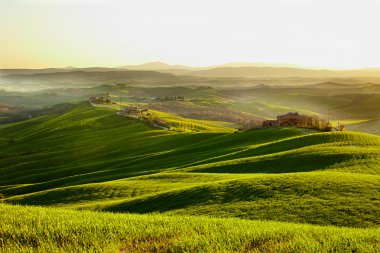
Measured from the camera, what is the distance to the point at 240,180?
31.7 metres

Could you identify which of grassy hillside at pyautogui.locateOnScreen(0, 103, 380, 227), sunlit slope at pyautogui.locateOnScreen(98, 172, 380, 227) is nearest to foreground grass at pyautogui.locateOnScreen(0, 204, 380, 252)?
sunlit slope at pyautogui.locateOnScreen(98, 172, 380, 227)

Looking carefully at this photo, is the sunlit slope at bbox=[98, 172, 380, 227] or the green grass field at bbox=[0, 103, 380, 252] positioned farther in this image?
the sunlit slope at bbox=[98, 172, 380, 227]

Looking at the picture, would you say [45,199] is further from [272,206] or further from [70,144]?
[70,144]

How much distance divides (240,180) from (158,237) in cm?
1822

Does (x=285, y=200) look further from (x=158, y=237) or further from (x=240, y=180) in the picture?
(x=158, y=237)

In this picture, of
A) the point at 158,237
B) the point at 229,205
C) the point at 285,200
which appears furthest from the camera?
the point at 229,205

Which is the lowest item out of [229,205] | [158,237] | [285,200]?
[229,205]

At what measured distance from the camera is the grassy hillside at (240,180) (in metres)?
24.4

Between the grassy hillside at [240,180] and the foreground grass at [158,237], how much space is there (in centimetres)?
771

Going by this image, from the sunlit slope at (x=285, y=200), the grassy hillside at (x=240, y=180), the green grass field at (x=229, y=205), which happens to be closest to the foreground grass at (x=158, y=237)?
the green grass field at (x=229, y=205)

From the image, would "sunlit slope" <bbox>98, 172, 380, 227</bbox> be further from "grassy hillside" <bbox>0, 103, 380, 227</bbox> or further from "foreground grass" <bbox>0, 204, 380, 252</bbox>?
"foreground grass" <bbox>0, 204, 380, 252</bbox>

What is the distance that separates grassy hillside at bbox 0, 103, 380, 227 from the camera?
80.1ft

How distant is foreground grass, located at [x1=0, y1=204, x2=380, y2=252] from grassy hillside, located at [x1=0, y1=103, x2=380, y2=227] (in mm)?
7706

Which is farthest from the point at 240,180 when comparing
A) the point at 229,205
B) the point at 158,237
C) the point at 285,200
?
the point at 158,237
